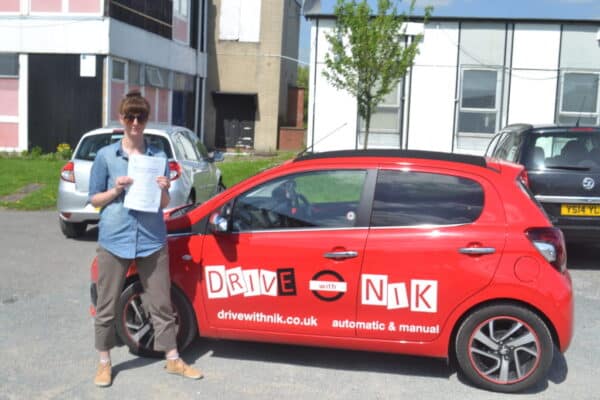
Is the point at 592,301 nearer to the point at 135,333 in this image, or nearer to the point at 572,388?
the point at 572,388

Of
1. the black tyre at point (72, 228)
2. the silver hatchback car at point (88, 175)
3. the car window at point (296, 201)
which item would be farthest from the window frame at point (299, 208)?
the black tyre at point (72, 228)

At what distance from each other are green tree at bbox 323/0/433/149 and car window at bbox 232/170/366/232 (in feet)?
45.7

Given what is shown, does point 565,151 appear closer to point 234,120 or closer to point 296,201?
point 296,201

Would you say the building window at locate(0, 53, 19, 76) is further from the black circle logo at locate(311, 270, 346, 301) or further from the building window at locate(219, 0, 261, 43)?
the black circle logo at locate(311, 270, 346, 301)

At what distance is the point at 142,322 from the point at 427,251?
2.18 m

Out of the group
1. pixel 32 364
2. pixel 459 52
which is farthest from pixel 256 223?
pixel 459 52

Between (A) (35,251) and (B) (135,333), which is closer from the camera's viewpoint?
(B) (135,333)

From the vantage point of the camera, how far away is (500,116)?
24562 millimetres

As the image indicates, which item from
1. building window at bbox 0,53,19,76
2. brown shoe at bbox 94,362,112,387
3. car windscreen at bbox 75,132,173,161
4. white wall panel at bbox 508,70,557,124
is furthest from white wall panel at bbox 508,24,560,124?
brown shoe at bbox 94,362,112,387

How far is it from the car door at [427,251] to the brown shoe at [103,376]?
5.66ft

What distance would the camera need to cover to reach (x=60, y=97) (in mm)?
23859

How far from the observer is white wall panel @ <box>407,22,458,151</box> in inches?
953

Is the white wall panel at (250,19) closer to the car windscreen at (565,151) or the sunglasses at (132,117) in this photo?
the car windscreen at (565,151)

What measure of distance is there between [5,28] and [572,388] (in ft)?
73.9
